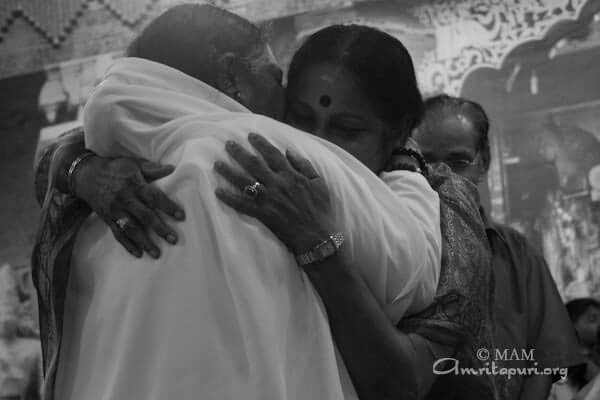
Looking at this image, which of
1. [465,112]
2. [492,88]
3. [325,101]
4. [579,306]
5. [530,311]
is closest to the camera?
[325,101]

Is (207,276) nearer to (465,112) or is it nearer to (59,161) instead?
(59,161)

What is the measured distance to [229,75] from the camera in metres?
1.34

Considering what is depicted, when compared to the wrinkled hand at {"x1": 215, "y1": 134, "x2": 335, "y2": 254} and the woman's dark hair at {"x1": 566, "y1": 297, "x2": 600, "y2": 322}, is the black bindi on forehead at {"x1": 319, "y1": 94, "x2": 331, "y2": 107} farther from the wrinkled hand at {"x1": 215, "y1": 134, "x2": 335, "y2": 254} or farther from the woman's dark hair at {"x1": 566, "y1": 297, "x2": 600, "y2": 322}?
the woman's dark hair at {"x1": 566, "y1": 297, "x2": 600, "y2": 322}

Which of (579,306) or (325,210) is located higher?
(325,210)

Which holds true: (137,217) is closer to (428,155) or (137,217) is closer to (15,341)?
(428,155)

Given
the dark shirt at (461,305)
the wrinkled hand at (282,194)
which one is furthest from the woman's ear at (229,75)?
the dark shirt at (461,305)

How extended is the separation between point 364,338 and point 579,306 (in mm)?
3157

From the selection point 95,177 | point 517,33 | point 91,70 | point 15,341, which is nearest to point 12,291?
point 15,341

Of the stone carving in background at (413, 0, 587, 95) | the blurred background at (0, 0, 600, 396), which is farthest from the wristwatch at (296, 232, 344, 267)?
the stone carving in background at (413, 0, 587, 95)

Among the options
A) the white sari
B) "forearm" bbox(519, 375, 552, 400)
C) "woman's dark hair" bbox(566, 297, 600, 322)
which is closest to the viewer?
the white sari

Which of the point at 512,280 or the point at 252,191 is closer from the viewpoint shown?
the point at 252,191

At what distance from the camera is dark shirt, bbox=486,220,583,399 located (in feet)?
7.44

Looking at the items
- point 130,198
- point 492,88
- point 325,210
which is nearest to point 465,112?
point 325,210

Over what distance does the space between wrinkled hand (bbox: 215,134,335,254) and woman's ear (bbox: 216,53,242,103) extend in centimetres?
15
